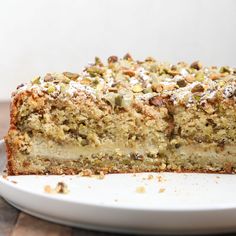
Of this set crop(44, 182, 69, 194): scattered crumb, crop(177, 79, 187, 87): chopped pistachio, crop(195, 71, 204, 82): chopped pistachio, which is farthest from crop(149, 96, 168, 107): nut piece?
crop(44, 182, 69, 194): scattered crumb

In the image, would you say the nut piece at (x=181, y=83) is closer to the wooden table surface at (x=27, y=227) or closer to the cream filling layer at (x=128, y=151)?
the cream filling layer at (x=128, y=151)

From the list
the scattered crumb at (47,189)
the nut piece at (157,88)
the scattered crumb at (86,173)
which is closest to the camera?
the scattered crumb at (47,189)

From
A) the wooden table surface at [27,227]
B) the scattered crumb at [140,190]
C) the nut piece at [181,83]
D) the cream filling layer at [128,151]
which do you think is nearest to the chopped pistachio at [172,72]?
the nut piece at [181,83]

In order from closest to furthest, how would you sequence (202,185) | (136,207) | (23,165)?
(136,207) → (202,185) → (23,165)

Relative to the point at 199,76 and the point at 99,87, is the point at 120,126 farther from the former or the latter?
the point at 199,76
